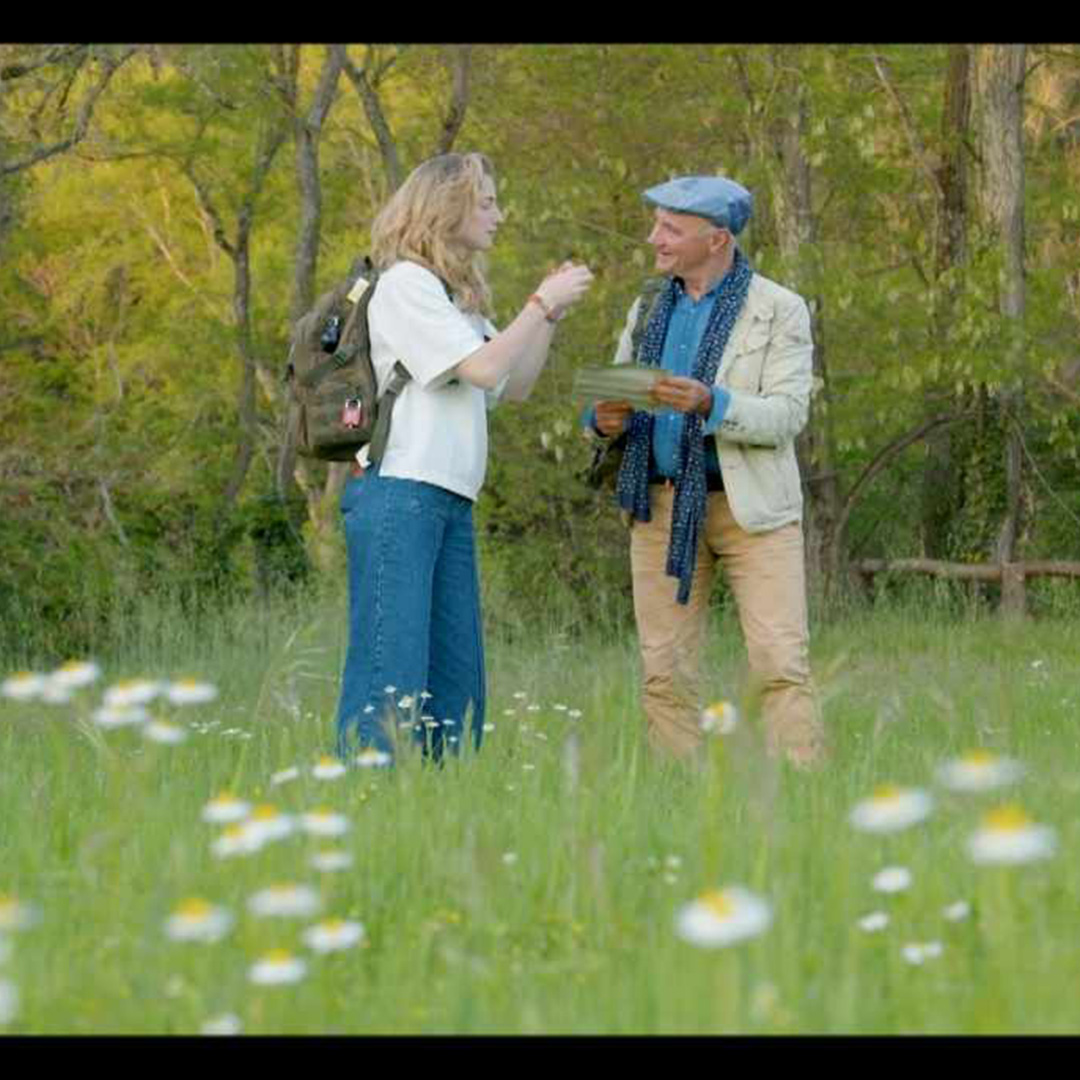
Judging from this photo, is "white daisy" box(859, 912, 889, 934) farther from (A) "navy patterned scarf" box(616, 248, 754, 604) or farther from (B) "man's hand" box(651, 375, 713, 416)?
(A) "navy patterned scarf" box(616, 248, 754, 604)

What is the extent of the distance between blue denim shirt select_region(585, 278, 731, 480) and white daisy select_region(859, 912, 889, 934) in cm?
338

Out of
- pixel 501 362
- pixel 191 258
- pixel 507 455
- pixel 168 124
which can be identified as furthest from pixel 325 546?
pixel 191 258

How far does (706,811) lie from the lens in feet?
13.9

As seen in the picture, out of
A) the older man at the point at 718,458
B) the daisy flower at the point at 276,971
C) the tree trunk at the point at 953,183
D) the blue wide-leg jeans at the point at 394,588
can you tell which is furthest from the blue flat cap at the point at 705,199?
Answer: the tree trunk at the point at 953,183

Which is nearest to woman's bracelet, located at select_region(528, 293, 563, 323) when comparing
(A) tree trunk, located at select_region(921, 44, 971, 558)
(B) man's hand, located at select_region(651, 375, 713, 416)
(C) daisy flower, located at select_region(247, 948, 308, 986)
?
(B) man's hand, located at select_region(651, 375, 713, 416)

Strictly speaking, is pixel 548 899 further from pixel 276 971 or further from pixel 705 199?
pixel 705 199

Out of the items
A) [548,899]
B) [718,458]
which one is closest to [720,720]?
[548,899]

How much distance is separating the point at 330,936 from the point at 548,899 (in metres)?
0.66

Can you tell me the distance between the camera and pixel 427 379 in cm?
611

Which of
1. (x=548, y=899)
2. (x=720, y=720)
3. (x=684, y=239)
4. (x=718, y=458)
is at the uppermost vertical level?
(x=684, y=239)

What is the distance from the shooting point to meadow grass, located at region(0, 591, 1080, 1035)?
3227 mm

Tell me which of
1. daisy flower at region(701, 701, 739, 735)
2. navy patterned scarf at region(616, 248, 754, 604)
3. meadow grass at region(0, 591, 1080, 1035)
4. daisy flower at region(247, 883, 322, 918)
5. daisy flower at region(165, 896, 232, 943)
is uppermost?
navy patterned scarf at region(616, 248, 754, 604)

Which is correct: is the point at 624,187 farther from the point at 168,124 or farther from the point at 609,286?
the point at 168,124

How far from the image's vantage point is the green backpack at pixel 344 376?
244 inches
